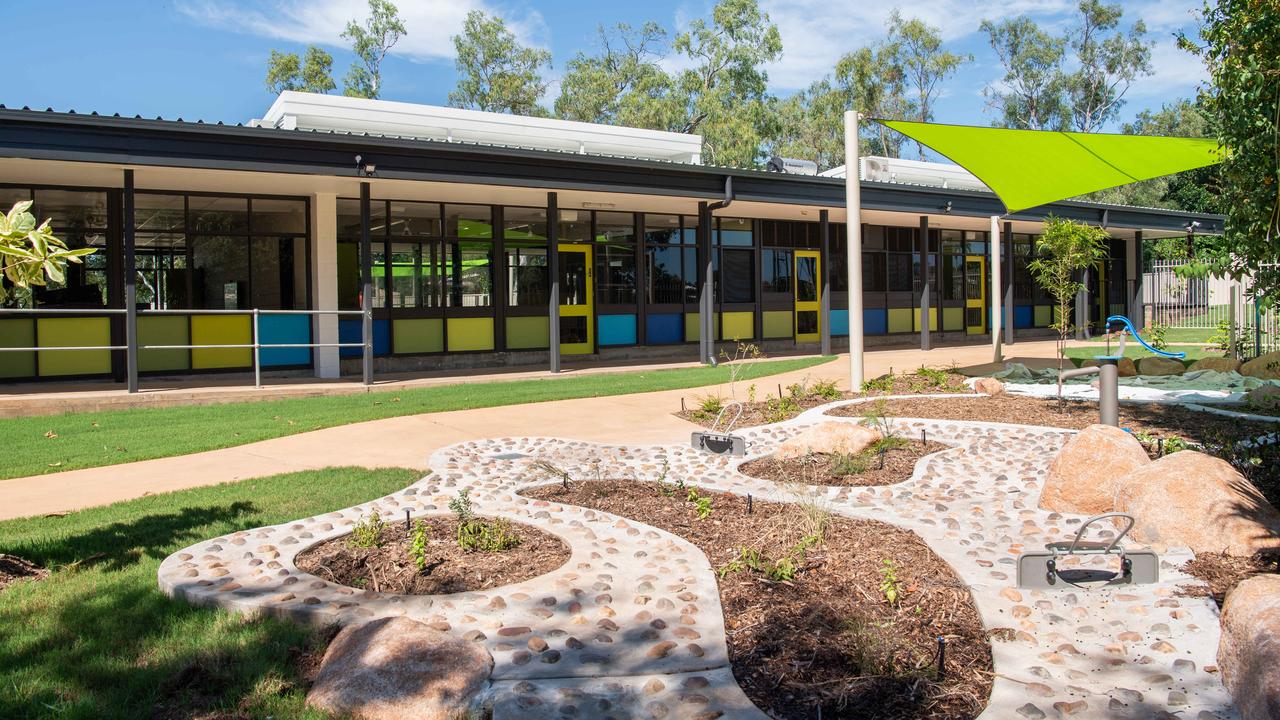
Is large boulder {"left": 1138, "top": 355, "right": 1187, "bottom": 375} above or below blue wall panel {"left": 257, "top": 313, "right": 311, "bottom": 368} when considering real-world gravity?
below

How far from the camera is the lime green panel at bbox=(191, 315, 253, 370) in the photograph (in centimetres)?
1465

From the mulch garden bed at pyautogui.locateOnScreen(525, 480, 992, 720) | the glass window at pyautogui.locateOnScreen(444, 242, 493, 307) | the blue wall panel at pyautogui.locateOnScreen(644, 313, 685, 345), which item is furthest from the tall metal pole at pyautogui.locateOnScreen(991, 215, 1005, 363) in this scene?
the mulch garden bed at pyautogui.locateOnScreen(525, 480, 992, 720)

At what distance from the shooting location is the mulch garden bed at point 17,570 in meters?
4.49

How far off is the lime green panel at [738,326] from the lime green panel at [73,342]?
12.5m

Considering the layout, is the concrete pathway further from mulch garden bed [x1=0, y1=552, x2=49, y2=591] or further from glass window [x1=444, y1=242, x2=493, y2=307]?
glass window [x1=444, y1=242, x2=493, y2=307]

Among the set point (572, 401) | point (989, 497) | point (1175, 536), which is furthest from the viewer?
point (572, 401)

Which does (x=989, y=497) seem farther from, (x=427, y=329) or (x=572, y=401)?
(x=427, y=329)

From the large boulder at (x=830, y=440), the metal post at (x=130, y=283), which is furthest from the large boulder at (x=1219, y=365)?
the metal post at (x=130, y=283)

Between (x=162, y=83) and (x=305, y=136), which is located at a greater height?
(x=162, y=83)

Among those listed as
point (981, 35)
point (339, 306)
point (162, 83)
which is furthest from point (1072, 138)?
point (981, 35)

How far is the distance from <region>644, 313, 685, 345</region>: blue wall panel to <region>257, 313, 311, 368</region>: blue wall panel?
7.24 m

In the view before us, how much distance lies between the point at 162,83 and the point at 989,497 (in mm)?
34627

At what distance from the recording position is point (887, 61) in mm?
48438

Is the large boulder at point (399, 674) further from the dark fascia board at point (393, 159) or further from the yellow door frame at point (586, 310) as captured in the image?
the yellow door frame at point (586, 310)
